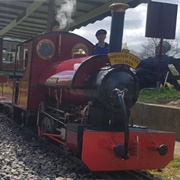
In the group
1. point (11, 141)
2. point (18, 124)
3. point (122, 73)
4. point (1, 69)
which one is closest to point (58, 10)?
point (1, 69)

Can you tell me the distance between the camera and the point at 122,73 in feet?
15.5

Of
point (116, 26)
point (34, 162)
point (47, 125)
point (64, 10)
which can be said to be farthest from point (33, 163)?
point (64, 10)

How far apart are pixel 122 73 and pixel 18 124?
13.3 feet

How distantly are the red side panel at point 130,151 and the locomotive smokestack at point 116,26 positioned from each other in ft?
4.58

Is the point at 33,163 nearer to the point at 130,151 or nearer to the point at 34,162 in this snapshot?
the point at 34,162

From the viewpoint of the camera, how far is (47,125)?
5977 millimetres

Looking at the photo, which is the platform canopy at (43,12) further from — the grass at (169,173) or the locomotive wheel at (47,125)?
the grass at (169,173)

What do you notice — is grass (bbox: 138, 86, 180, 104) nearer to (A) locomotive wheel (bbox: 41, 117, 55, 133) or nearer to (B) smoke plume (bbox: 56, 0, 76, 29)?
(A) locomotive wheel (bbox: 41, 117, 55, 133)

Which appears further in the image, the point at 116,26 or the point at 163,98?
the point at 163,98

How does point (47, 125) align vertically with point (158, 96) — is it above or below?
below

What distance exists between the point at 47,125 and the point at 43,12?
7.64 meters

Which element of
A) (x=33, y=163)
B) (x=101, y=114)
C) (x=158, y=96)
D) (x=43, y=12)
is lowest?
(x=33, y=163)

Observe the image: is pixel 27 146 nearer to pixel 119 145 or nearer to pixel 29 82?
pixel 29 82

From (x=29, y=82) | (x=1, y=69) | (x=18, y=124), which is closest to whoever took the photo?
(x=29, y=82)
